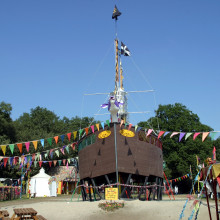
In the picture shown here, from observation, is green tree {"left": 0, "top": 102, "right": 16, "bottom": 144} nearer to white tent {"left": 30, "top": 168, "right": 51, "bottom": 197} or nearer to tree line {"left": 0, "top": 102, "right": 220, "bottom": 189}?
tree line {"left": 0, "top": 102, "right": 220, "bottom": 189}

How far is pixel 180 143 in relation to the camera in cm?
3275

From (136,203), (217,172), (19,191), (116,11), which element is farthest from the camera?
(19,191)

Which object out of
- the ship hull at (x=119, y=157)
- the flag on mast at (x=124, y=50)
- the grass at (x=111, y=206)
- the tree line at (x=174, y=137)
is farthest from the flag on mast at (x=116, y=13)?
the grass at (x=111, y=206)

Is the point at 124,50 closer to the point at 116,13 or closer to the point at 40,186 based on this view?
the point at 116,13

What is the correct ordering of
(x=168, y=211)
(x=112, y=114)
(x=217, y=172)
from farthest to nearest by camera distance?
(x=112, y=114) → (x=168, y=211) → (x=217, y=172)

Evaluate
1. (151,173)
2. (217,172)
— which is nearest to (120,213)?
(151,173)

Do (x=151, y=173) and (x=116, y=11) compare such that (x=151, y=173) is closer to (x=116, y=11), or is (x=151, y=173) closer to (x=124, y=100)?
(x=124, y=100)

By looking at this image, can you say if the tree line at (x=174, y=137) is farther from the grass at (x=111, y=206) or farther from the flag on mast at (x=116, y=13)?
the grass at (x=111, y=206)

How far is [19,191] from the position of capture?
2897 centimetres

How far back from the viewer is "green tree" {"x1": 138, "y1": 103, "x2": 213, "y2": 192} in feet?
103

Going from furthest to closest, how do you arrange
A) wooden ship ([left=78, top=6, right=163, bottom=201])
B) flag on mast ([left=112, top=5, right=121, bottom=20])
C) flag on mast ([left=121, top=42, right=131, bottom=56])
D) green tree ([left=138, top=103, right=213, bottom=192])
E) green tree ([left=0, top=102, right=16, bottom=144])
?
green tree ([left=0, top=102, right=16, bottom=144]) → green tree ([left=138, top=103, right=213, bottom=192]) → flag on mast ([left=121, top=42, right=131, bottom=56]) → flag on mast ([left=112, top=5, right=121, bottom=20]) → wooden ship ([left=78, top=6, right=163, bottom=201])

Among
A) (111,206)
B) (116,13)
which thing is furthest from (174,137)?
(111,206)

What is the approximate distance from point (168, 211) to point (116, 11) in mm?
14035

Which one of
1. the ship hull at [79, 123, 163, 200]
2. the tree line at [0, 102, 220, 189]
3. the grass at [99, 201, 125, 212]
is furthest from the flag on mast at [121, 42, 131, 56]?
the grass at [99, 201, 125, 212]
